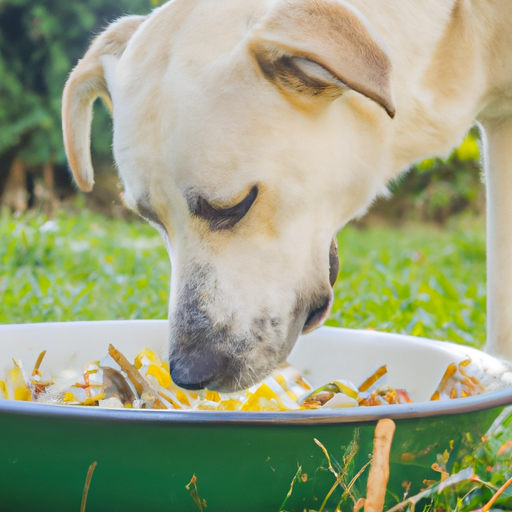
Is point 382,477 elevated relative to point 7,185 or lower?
elevated

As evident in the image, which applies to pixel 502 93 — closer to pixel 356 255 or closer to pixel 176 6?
pixel 176 6

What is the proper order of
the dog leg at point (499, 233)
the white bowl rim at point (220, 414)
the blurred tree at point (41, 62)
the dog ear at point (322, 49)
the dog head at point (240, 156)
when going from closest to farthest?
the white bowl rim at point (220, 414) < the dog ear at point (322, 49) < the dog head at point (240, 156) < the dog leg at point (499, 233) < the blurred tree at point (41, 62)

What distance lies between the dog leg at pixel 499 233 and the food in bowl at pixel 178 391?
51cm

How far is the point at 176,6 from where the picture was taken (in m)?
1.48

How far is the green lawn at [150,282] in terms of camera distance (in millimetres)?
2742

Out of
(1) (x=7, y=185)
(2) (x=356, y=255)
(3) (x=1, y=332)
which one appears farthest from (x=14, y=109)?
(3) (x=1, y=332)

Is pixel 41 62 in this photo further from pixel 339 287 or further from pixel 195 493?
pixel 195 493

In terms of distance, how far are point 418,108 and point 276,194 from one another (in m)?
0.44

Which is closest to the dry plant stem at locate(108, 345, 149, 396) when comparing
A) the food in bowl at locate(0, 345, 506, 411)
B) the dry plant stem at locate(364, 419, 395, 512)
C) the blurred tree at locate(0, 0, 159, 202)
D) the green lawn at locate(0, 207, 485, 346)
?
the food in bowl at locate(0, 345, 506, 411)

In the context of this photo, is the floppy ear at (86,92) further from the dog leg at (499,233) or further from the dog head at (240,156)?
the dog leg at (499,233)

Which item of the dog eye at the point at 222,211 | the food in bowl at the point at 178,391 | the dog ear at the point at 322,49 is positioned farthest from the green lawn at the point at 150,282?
the dog ear at the point at 322,49

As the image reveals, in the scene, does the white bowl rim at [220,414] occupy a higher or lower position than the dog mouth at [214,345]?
higher

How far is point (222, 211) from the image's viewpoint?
53.7 inches

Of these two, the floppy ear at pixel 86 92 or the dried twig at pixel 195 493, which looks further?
the floppy ear at pixel 86 92
